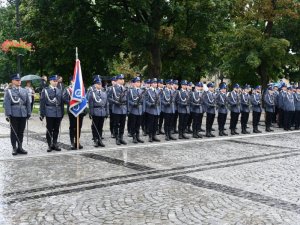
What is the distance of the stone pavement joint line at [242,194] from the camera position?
20.2 feet

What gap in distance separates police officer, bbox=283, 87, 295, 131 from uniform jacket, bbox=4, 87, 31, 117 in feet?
37.7

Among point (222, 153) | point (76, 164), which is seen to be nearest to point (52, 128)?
point (76, 164)

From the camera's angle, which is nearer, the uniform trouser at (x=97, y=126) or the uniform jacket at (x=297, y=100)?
the uniform trouser at (x=97, y=126)

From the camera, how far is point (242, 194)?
6.80 metres

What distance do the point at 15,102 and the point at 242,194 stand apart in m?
6.13

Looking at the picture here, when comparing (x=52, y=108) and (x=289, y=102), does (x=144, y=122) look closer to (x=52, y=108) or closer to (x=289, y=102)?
(x=52, y=108)

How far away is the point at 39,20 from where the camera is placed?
22.5 meters

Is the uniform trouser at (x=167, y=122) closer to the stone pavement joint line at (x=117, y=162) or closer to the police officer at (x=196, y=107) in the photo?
the police officer at (x=196, y=107)

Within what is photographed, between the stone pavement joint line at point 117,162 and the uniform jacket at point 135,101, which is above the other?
the uniform jacket at point 135,101

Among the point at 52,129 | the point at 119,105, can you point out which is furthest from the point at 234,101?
the point at 52,129

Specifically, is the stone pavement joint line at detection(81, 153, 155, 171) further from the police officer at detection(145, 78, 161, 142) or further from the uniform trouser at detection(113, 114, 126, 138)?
the police officer at detection(145, 78, 161, 142)

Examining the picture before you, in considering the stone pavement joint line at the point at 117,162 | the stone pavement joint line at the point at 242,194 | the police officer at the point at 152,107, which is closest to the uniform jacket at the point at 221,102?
the police officer at the point at 152,107

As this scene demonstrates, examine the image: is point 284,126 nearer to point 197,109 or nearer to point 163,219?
point 197,109

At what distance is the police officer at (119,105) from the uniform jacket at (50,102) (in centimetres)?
198
